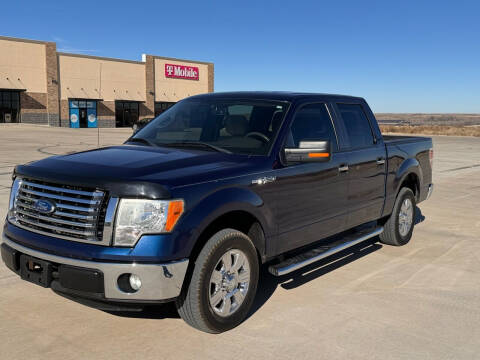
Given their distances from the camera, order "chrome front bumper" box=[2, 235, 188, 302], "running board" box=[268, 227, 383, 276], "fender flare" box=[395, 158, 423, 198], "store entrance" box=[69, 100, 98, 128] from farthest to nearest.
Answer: "store entrance" box=[69, 100, 98, 128] < "fender flare" box=[395, 158, 423, 198] < "running board" box=[268, 227, 383, 276] < "chrome front bumper" box=[2, 235, 188, 302]

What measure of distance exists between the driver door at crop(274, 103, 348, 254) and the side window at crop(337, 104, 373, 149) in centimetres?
39

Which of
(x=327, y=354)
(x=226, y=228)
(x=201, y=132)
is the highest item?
(x=201, y=132)

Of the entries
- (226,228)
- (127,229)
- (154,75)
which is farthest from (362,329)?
(154,75)

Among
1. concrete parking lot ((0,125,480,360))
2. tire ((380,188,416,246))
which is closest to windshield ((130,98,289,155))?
concrete parking lot ((0,125,480,360))

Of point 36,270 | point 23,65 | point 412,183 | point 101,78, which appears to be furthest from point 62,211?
point 101,78

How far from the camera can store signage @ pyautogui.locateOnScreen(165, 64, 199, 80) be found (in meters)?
58.5

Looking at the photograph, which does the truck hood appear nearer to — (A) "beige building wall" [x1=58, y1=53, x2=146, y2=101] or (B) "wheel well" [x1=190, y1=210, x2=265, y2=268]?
(B) "wheel well" [x1=190, y1=210, x2=265, y2=268]

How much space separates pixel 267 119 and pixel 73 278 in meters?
2.27

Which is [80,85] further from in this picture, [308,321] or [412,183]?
[308,321]

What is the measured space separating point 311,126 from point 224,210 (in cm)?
167

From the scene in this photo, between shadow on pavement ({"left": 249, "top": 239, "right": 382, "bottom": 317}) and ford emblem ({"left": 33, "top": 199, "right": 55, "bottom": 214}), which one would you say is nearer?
ford emblem ({"left": 33, "top": 199, "right": 55, "bottom": 214})

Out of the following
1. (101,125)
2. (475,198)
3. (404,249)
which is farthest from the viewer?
(101,125)

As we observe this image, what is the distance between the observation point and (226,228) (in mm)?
3865

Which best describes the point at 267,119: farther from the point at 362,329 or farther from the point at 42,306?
the point at 42,306
